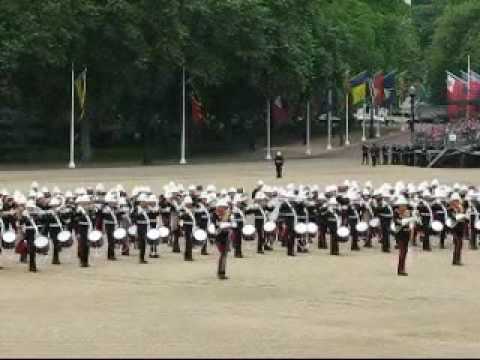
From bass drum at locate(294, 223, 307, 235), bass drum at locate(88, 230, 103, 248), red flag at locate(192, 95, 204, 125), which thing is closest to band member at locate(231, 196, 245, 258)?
bass drum at locate(294, 223, 307, 235)

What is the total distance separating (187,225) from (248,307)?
23.5 feet

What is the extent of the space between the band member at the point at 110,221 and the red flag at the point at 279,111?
4380 cm

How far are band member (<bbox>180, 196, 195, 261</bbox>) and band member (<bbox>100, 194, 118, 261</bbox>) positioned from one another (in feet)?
5.39

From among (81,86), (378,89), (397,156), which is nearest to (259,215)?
(81,86)

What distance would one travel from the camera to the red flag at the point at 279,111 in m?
74.1

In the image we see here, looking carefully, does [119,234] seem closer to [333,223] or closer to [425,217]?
[333,223]

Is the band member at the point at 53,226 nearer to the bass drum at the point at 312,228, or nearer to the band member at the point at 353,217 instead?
the bass drum at the point at 312,228

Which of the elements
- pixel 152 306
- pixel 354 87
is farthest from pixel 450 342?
pixel 354 87

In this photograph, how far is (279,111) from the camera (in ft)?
250

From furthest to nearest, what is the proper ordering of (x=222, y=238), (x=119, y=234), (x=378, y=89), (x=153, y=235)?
1. (x=378, y=89)
2. (x=119, y=234)
3. (x=153, y=235)
4. (x=222, y=238)

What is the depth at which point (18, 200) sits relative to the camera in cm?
2866

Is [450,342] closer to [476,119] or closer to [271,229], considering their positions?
[271,229]

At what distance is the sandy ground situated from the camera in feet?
57.5

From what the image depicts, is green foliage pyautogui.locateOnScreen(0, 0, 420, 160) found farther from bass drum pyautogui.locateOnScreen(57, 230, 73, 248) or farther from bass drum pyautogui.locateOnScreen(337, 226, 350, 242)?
bass drum pyautogui.locateOnScreen(57, 230, 73, 248)
